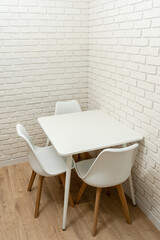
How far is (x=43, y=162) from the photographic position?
2004 millimetres

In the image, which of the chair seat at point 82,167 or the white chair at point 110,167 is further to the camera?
the chair seat at point 82,167

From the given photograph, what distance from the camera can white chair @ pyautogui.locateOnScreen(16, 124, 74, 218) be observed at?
176cm

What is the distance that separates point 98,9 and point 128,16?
62 centimetres

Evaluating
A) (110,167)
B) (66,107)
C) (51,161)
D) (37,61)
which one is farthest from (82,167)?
(37,61)

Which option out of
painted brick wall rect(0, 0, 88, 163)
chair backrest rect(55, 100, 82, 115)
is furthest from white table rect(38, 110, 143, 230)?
painted brick wall rect(0, 0, 88, 163)

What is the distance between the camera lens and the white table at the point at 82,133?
5.56 feet

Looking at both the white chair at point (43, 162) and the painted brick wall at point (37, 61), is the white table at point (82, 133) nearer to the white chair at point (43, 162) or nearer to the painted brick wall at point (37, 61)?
the white chair at point (43, 162)

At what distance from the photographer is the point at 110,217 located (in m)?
1.98

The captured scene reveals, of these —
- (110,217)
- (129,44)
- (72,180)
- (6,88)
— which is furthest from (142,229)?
(6,88)

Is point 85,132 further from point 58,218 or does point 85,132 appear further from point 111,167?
point 58,218

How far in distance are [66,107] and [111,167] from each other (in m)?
1.15

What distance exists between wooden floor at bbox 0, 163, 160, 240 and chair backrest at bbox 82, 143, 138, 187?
44cm

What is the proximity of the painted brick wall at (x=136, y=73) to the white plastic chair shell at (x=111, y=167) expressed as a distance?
28 centimetres

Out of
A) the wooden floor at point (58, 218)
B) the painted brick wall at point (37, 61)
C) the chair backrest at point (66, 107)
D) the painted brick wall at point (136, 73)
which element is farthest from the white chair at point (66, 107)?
the wooden floor at point (58, 218)
